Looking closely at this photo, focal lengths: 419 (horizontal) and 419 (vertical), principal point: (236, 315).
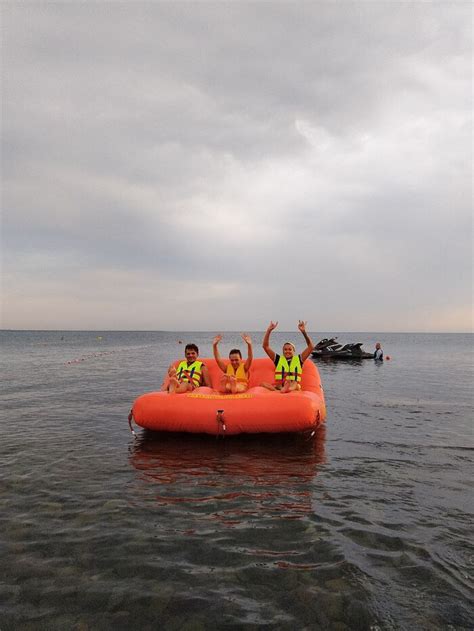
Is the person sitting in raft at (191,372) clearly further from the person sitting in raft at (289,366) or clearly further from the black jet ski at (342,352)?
the black jet ski at (342,352)

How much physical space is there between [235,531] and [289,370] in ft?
16.9

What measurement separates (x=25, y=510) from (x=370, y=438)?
21.5ft

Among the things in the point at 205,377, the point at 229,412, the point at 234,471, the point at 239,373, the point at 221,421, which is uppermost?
the point at 239,373

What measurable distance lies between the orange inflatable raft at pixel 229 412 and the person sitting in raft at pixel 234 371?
1.01 m

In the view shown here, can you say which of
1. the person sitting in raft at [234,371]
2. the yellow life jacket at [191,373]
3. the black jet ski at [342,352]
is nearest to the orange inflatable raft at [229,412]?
the person sitting in raft at [234,371]

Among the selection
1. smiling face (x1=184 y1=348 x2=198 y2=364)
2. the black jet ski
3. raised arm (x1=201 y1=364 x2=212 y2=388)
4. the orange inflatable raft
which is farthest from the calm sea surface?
the black jet ski

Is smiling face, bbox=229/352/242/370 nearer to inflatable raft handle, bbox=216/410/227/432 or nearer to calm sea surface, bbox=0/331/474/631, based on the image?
calm sea surface, bbox=0/331/474/631

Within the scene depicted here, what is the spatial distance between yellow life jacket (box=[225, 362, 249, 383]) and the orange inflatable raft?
1.40 meters

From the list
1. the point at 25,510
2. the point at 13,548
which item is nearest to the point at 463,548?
the point at 13,548

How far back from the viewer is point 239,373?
9.92 m

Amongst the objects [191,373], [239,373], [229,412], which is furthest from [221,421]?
[239,373]

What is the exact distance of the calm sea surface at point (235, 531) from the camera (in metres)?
3.41

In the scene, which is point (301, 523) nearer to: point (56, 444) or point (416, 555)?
point (416, 555)

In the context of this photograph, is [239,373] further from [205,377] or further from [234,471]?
[234,471]
